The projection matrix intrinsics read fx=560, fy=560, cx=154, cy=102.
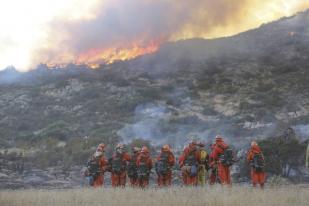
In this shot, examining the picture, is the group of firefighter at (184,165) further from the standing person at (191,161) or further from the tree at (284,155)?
the tree at (284,155)

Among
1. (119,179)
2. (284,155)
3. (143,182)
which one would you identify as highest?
(284,155)

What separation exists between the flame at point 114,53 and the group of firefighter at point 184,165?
119 feet

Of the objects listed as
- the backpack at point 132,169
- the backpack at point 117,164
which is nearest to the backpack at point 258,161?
the backpack at point 132,169

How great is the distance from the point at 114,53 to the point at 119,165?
126 feet

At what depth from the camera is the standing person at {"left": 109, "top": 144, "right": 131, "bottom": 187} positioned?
1703cm

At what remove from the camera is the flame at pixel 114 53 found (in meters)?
53.8

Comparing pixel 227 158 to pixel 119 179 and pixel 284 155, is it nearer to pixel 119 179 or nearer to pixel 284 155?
pixel 119 179

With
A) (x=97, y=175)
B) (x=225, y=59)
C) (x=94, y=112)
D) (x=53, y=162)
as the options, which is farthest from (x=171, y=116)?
(x=97, y=175)

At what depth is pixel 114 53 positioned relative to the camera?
180ft

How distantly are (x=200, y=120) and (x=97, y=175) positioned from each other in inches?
710

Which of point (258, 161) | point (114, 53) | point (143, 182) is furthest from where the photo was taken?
point (114, 53)

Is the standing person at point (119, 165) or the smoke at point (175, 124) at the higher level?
the smoke at point (175, 124)

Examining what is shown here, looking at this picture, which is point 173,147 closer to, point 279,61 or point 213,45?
point 279,61

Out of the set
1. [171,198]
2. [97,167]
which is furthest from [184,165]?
[171,198]
